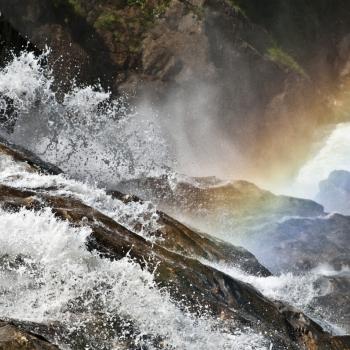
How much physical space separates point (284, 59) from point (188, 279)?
1813 cm

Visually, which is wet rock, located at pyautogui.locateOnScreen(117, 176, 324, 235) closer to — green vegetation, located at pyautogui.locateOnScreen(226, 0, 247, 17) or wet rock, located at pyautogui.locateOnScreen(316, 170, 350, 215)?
wet rock, located at pyautogui.locateOnScreen(316, 170, 350, 215)

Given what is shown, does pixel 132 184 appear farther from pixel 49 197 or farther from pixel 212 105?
pixel 212 105

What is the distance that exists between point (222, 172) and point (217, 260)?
38.6 ft

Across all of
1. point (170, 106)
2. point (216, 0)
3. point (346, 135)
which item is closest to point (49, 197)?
point (170, 106)

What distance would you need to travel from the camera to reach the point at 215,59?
2077 centimetres

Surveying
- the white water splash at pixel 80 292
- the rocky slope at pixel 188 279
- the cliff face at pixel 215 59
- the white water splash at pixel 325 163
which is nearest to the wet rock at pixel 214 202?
the cliff face at pixel 215 59

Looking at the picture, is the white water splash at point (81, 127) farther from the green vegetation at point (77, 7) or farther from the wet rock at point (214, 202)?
the green vegetation at point (77, 7)

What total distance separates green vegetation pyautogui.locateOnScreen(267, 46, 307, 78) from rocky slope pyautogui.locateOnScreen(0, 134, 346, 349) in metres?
16.6

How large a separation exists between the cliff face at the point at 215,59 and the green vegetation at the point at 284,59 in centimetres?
7

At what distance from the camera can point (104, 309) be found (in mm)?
5434

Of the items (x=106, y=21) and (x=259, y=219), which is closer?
(x=259, y=219)

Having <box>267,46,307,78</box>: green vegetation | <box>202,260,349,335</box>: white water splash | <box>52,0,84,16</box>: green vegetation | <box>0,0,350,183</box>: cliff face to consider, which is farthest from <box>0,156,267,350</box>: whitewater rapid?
<box>267,46,307,78</box>: green vegetation

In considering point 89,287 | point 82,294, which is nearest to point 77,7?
point 89,287

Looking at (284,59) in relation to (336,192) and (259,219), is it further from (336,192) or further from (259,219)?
(259,219)
